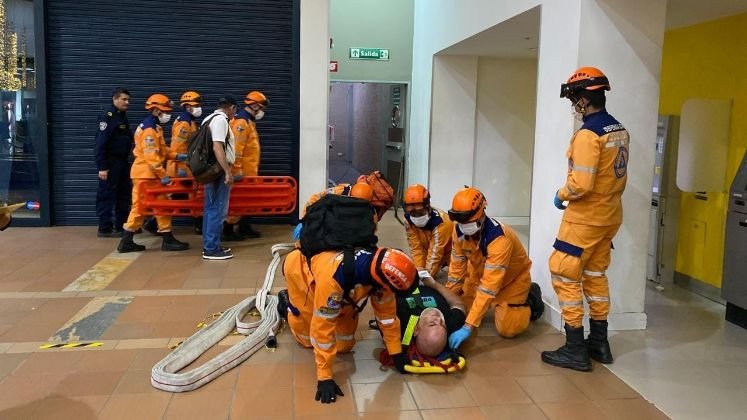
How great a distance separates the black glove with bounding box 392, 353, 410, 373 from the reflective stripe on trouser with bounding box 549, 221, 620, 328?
103 cm

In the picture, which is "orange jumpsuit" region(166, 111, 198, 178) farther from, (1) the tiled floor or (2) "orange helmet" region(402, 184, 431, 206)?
(2) "orange helmet" region(402, 184, 431, 206)

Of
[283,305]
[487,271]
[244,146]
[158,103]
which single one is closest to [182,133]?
[158,103]

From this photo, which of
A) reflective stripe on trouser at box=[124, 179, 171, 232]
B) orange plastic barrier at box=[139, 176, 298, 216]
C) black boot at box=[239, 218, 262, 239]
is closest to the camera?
reflective stripe on trouser at box=[124, 179, 171, 232]

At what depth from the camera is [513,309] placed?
14.2 feet

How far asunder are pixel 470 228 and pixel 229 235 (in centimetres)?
411

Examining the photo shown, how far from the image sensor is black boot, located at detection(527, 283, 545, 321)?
461cm

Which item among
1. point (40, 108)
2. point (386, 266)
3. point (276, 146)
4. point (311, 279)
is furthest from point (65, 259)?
point (386, 266)

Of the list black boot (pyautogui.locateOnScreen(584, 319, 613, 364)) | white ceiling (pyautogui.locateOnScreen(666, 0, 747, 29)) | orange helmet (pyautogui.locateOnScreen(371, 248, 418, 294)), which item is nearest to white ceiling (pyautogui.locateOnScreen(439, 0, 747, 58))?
white ceiling (pyautogui.locateOnScreen(666, 0, 747, 29))

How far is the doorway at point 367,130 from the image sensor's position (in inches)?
414

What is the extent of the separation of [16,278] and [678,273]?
595 centimetres

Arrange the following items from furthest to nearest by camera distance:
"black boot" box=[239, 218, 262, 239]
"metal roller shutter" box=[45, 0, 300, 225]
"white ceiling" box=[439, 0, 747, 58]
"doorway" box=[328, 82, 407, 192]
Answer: "doorway" box=[328, 82, 407, 192], "metal roller shutter" box=[45, 0, 300, 225], "black boot" box=[239, 218, 262, 239], "white ceiling" box=[439, 0, 747, 58]

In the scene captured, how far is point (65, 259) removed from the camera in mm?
6289

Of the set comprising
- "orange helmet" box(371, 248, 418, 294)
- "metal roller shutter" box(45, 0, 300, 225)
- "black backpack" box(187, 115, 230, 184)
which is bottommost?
"orange helmet" box(371, 248, 418, 294)

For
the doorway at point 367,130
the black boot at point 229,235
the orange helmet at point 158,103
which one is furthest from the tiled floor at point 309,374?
the doorway at point 367,130
